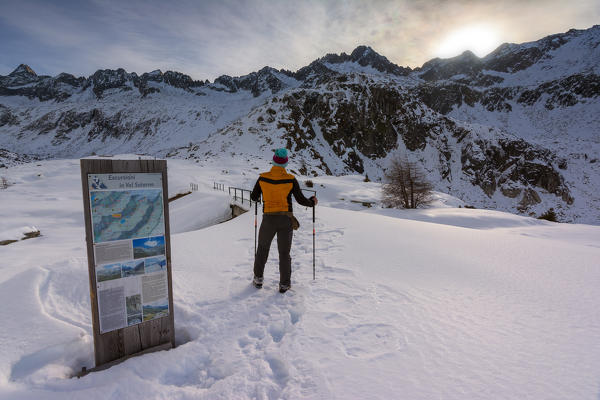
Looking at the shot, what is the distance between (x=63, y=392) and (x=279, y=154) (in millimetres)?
3519

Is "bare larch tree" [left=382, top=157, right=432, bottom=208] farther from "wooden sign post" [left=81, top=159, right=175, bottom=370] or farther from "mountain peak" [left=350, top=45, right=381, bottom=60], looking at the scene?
"mountain peak" [left=350, top=45, right=381, bottom=60]

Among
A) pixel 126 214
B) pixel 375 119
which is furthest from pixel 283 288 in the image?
pixel 375 119

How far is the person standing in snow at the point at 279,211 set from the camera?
4.17 m

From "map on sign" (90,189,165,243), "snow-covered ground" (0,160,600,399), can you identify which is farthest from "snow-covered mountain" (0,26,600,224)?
"map on sign" (90,189,165,243)

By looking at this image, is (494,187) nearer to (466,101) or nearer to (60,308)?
(466,101)

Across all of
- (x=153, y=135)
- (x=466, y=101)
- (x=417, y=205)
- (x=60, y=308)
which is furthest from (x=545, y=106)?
(x=153, y=135)

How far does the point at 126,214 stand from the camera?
271 centimetres

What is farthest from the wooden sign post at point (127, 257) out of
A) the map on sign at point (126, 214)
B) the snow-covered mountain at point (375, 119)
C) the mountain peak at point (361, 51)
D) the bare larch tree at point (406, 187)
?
the mountain peak at point (361, 51)

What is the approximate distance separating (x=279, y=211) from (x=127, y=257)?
2.17 metres

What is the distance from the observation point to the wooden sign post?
256 centimetres

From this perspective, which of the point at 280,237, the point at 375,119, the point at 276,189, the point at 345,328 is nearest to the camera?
the point at 345,328

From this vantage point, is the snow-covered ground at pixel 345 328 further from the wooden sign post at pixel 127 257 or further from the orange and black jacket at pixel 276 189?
the orange and black jacket at pixel 276 189

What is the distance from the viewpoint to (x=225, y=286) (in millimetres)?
4574

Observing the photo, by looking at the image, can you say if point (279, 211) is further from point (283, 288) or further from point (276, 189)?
point (283, 288)
